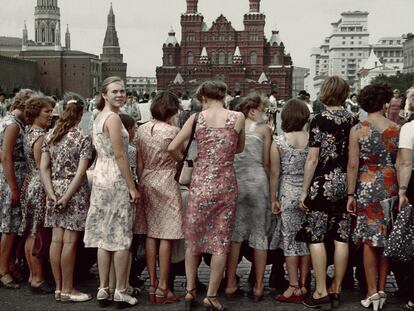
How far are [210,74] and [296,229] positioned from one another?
78.7m

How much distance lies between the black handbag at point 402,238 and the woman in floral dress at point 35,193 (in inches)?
106

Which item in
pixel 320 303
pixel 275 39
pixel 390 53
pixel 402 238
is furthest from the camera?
pixel 390 53

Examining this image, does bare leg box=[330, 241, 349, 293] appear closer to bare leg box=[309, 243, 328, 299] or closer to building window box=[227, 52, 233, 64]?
bare leg box=[309, 243, 328, 299]

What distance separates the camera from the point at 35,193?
5438mm

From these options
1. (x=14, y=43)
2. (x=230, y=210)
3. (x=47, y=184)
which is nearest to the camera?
(x=230, y=210)

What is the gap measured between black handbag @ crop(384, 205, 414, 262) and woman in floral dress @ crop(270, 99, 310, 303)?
69 cm

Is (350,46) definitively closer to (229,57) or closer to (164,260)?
(229,57)

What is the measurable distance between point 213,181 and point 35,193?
1.59 meters

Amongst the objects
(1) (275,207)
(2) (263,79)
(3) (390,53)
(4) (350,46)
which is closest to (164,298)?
(1) (275,207)

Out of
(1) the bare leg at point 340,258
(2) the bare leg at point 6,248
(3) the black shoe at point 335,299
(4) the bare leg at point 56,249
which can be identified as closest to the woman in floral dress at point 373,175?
(1) the bare leg at point 340,258

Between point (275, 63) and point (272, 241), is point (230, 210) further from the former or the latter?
point (275, 63)

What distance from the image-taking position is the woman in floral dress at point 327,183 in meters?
4.95

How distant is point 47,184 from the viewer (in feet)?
16.9

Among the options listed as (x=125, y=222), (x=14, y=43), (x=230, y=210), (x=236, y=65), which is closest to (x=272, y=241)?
(x=230, y=210)
